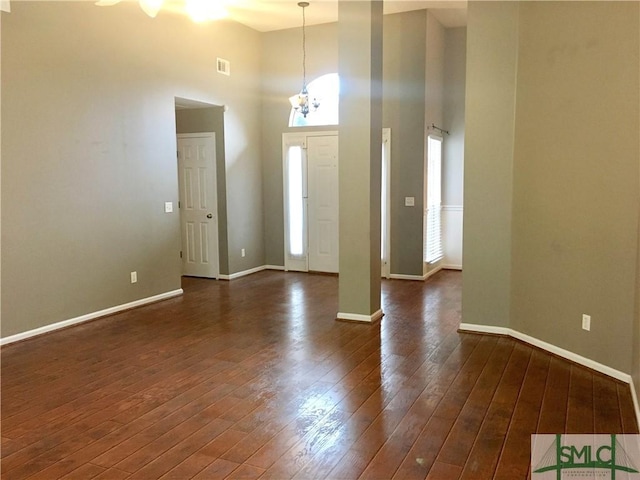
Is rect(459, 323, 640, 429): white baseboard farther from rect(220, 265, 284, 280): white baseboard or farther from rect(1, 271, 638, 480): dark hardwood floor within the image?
rect(220, 265, 284, 280): white baseboard

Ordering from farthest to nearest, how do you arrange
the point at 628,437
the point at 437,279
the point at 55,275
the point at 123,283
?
the point at 437,279
the point at 123,283
the point at 55,275
the point at 628,437

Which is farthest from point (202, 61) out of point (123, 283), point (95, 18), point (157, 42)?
point (123, 283)

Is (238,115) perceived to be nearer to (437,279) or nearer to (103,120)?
(103,120)

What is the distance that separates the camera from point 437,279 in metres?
7.43

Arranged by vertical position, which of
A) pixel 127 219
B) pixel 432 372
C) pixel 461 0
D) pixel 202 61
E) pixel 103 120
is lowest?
pixel 432 372

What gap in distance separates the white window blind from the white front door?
3.07 m

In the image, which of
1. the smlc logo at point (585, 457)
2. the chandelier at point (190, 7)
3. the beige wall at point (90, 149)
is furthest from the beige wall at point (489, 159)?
the beige wall at point (90, 149)

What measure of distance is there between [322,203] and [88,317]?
3.78 m

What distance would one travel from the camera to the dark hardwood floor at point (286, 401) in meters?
2.57

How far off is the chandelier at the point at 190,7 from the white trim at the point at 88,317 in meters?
2.91

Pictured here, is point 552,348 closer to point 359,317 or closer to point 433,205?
point 359,317

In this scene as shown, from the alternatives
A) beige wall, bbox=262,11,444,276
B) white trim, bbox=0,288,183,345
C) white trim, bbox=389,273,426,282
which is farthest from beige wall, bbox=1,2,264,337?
white trim, bbox=389,273,426,282

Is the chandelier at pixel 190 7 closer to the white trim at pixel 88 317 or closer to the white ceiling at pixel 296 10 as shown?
the white ceiling at pixel 296 10

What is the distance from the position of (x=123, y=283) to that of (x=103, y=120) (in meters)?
1.74
